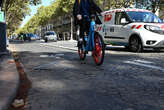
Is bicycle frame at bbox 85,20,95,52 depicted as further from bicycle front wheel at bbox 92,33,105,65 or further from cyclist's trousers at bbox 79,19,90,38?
cyclist's trousers at bbox 79,19,90,38

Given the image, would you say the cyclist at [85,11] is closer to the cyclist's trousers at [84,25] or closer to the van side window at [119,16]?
the cyclist's trousers at [84,25]

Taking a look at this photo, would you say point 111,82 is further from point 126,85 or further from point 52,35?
point 52,35

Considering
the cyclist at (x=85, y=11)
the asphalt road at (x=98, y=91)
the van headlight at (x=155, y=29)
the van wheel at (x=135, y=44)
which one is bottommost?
the asphalt road at (x=98, y=91)

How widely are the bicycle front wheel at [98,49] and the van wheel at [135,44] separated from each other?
12.2ft

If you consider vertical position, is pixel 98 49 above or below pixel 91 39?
below

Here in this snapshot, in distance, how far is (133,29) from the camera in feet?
28.1

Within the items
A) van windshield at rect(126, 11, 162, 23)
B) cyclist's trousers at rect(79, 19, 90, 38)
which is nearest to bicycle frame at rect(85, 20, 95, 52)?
cyclist's trousers at rect(79, 19, 90, 38)

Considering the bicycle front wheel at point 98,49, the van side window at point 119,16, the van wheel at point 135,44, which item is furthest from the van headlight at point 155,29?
the bicycle front wheel at point 98,49

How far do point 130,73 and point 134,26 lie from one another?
493cm

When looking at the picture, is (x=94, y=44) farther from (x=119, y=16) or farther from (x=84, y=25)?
(x=119, y=16)

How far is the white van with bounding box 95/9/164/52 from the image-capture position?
26.6ft

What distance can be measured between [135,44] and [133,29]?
613 millimetres

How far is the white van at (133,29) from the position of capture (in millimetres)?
8102

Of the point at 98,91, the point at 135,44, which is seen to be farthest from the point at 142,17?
the point at 98,91
